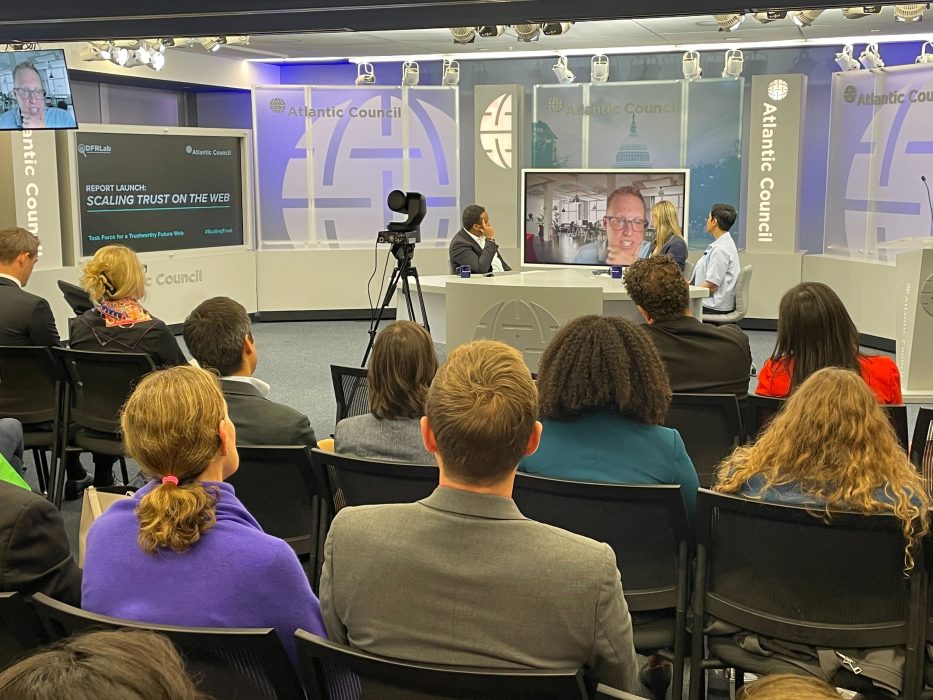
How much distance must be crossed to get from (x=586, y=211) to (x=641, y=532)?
5.90 metres

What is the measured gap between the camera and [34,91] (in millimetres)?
5051

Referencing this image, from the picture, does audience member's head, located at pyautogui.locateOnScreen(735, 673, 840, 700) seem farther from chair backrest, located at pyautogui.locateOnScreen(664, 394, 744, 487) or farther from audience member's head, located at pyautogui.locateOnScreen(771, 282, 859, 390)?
audience member's head, located at pyautogui.locateOnScreen(771, 282, 859, 390)

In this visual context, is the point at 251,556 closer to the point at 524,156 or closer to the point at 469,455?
the point at 469,455

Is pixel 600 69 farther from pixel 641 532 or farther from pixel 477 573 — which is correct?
pixel 477 573

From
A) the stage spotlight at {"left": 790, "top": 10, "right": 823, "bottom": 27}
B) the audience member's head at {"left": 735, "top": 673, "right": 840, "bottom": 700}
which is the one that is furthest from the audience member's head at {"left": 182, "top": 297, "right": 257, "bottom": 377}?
the stage spotlight at {"left": 790, "top": 10, "right": 823, "bottom": 27}

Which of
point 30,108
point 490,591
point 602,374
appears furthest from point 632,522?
point 30,108

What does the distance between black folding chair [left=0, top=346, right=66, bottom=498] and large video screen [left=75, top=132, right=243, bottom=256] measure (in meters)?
4.57

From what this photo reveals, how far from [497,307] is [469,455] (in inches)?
163

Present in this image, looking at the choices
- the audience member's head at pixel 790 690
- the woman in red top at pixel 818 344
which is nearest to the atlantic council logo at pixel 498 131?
the woman in red top at pixel 818 344

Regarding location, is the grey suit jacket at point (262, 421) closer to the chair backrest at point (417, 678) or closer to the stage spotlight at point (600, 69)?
the chair backrest at point (417, 678)

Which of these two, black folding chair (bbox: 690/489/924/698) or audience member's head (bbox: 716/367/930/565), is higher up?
audience member's head (bbox: 716/367/930/565)

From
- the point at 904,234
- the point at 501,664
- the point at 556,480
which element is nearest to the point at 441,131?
the point at 904,234

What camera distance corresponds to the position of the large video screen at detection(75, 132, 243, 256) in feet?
28.0

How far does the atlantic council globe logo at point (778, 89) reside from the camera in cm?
927
